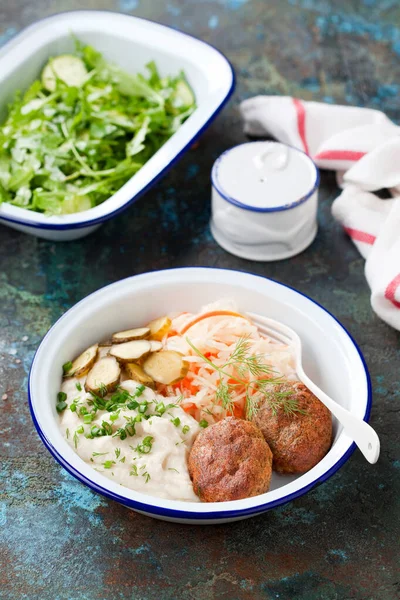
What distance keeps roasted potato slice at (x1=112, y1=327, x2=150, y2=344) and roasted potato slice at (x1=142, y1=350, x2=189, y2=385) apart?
0.11m

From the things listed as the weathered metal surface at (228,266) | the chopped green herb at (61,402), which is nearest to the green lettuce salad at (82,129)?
the weathered metal surface at (228,266)

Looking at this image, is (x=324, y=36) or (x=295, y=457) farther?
(x=324, y=36)

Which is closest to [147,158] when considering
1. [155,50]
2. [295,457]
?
[155,50]

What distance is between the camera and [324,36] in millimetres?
4516

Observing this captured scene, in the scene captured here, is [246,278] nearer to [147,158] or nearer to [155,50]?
[147,158]

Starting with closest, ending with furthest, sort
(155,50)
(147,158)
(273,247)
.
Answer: (273,247) → (147,158) → (155,50)

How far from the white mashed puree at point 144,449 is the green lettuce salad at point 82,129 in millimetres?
1074

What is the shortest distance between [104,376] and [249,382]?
0.50 meters

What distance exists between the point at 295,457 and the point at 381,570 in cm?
43

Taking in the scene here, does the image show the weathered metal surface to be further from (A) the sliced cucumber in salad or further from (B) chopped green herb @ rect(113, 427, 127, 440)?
(A) the sliced cucumber in salad

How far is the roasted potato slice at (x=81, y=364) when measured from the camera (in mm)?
2727

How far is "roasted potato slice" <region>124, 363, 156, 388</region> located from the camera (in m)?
2.70

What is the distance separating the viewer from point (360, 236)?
11.3 ft

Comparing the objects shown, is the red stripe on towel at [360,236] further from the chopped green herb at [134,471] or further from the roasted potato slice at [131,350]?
the chopped green herb at [134,471]
